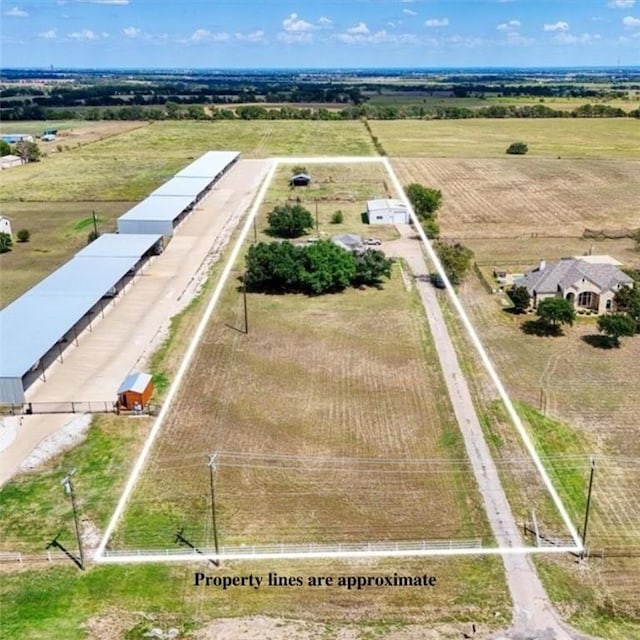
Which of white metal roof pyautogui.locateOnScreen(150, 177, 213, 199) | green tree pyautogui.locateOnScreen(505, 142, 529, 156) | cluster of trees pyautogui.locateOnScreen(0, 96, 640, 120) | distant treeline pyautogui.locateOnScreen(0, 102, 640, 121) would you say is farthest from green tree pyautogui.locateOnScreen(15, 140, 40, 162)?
green tree pyautogui.locateOnScreen(505, 142, 529, 156)

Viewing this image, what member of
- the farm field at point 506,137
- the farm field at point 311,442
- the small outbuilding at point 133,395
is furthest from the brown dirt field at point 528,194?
the small outbuilding at point 133,395

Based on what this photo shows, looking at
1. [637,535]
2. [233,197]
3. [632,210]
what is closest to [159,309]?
[637,535]

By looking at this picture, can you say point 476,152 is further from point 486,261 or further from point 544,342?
point 544,342

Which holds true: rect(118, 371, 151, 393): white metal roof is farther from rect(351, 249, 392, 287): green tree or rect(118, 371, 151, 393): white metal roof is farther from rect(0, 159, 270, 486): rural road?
rect(351, 249, 392, 287): green tree

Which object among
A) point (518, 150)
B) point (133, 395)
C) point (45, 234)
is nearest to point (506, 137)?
point (518, 150)

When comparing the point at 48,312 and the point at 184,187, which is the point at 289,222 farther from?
the point at 48,312

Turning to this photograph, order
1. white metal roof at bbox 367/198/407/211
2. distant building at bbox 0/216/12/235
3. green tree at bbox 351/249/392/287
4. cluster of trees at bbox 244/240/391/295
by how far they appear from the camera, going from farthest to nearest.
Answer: white metal roof at bbox 367/198/407/211, distant building at bbox 0/216/12/235, green tree at bbox 351/249/392/287, cluster of trees at bbox 244/240/391/295

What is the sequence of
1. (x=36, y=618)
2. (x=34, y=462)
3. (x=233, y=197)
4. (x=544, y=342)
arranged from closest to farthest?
(x=36, y=618) < (x=34, y=462) < (x=544, y=342) < (x=233, y=197)
